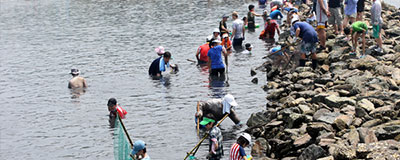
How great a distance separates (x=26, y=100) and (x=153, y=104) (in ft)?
17.4

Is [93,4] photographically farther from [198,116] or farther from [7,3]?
[198,116]

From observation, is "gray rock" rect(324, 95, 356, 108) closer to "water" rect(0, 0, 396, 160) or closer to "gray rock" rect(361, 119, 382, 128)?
"gray rock" rect(361, 119, 382, 128)

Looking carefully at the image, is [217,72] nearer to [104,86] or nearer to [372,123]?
[104,86]

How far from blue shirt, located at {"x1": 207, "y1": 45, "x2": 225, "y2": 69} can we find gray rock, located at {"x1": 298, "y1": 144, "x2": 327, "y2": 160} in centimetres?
958

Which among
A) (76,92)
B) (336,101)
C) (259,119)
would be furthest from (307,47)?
(76,92)

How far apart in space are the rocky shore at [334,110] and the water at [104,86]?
41.7 inches

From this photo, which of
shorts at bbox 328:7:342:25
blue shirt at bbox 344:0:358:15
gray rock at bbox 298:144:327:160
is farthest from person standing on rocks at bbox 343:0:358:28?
gray rock at bbox 298:144:327:160

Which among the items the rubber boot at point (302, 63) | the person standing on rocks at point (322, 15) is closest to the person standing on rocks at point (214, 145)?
the rubber boot at point (302, 63)

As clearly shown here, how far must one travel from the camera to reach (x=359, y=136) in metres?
13.0

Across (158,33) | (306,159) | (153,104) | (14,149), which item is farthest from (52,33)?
(306,159)

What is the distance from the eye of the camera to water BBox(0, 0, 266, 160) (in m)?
16.8

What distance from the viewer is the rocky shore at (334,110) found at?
12703 mm

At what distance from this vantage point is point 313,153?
1270cm

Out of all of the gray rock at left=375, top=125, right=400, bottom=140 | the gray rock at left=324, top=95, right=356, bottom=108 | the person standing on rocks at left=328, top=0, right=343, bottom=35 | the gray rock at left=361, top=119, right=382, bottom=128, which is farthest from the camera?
the person standing on rocks at left=328, top=0, right=343, bottom=35
